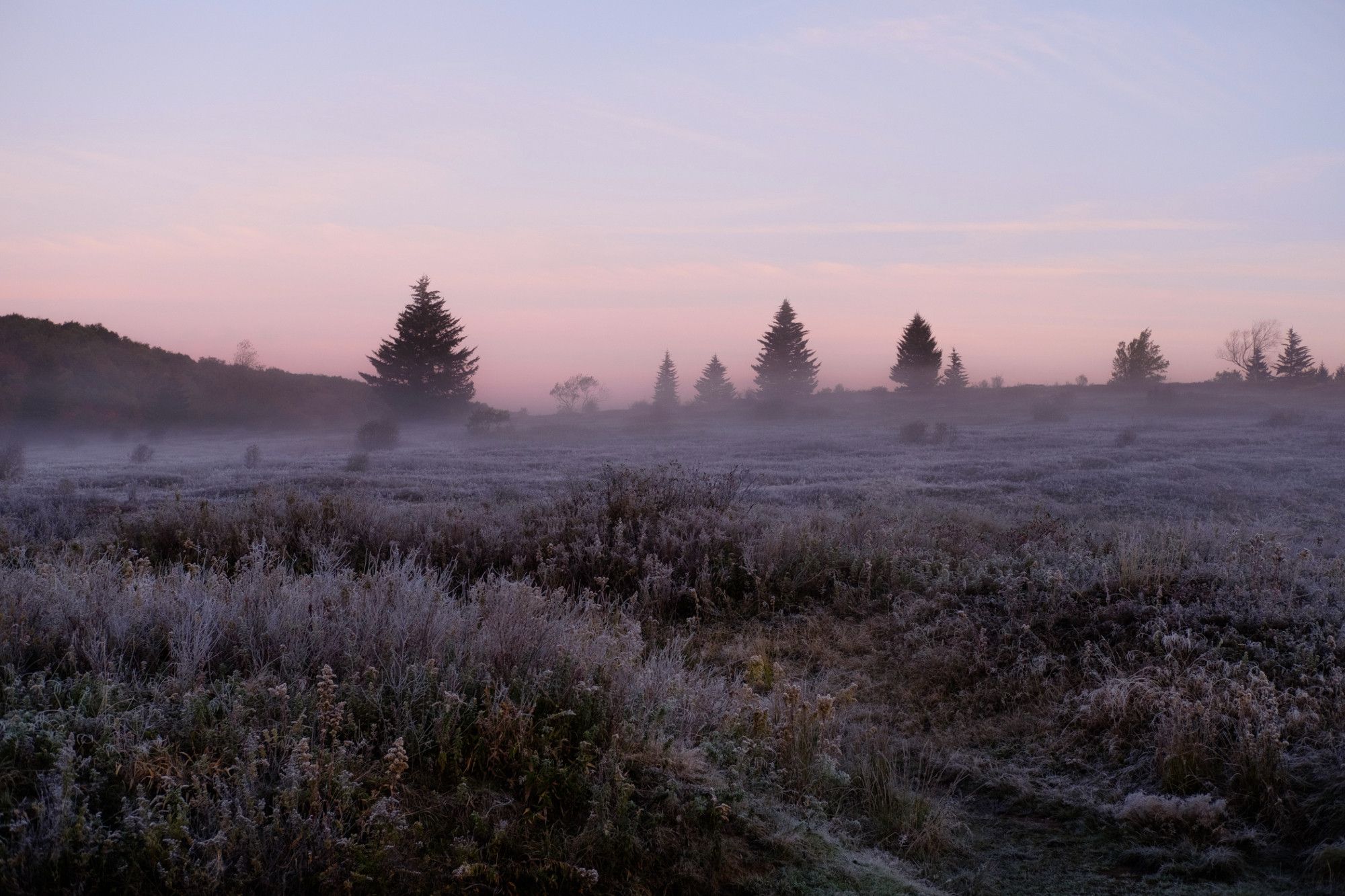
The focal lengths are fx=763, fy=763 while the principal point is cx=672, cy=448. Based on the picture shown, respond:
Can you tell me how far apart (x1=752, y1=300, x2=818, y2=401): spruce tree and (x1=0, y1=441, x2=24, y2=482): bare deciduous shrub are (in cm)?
4971

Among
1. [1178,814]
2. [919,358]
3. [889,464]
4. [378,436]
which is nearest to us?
[1178,814]

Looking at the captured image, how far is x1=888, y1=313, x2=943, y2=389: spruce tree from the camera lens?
2468 inches

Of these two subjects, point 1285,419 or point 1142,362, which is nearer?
point 1285,419

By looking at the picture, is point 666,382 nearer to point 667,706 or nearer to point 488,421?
point 488,421

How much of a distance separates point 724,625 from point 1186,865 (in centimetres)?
411

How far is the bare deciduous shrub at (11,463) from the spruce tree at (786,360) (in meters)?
49.7

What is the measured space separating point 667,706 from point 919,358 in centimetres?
6364

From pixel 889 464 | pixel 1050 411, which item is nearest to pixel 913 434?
pixel 889 464

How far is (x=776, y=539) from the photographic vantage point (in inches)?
320

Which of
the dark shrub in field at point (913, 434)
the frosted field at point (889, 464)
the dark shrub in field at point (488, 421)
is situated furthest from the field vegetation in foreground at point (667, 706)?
the dark shrub in field at point (488, 421)

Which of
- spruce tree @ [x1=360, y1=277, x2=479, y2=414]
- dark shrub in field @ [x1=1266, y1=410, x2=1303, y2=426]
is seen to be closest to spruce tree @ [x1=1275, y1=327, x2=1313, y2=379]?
dark shrub in field @ [x1=1266, y1=410, x2=1303, y2=426]

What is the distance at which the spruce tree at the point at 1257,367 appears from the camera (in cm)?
6481

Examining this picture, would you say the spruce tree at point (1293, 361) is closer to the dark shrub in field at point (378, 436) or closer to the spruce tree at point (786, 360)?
the spruce tree at point (786, 360)

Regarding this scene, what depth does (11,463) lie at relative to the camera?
1853 centimetres
